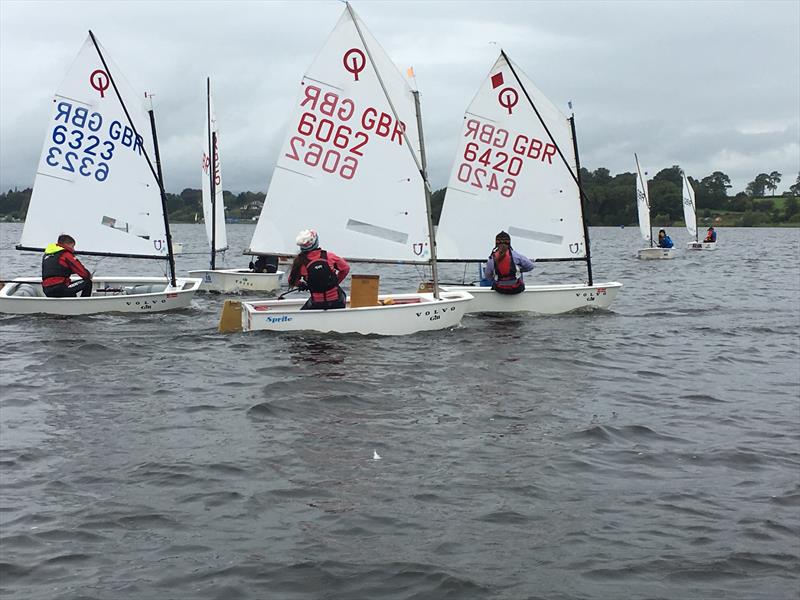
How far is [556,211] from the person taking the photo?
1861cm

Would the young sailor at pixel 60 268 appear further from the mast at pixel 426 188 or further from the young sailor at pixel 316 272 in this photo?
the mast at pixel 426 188

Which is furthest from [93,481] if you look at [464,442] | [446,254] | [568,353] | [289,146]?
[446,254]

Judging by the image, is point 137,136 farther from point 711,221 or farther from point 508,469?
point 711,221

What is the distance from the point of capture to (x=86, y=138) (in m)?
17.8

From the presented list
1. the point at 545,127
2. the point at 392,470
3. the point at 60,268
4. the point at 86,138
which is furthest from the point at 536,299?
the point at 392,470

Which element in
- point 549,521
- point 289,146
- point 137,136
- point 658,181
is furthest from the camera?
point 658,181

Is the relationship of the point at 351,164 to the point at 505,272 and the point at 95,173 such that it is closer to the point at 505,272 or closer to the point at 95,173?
the point at 505,272

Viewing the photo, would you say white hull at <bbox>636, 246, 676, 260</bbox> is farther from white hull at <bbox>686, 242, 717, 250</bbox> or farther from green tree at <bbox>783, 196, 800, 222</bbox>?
green tree at <bbox>783, 196, 800, 222</bbox>

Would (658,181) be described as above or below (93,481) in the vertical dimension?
above

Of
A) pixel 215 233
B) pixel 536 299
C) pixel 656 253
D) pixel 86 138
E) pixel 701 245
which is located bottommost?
pixel 536 299

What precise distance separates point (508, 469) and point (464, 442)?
894 millimetres

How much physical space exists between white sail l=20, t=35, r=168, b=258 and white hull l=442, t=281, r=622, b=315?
267 inches

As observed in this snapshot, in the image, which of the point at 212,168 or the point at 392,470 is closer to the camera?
the point at 392,470

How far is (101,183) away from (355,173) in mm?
5726
